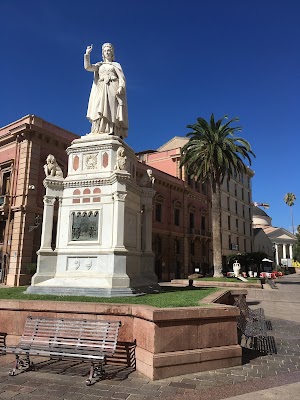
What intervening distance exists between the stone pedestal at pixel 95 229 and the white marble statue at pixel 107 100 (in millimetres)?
625

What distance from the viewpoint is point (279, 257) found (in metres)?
Answer: 93.0

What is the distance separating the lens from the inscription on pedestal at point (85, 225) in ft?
29.6

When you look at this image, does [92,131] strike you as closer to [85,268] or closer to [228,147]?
[85,268]

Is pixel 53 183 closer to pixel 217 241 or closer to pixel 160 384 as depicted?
pixel 160 384

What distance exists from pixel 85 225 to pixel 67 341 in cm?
387

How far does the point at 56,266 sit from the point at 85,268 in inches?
38.4

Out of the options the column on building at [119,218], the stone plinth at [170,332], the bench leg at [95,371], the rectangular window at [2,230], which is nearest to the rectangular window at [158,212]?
the rectangular window at [2,230]

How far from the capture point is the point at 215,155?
29422 mm

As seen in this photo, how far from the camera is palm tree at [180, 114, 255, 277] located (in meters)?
28.7

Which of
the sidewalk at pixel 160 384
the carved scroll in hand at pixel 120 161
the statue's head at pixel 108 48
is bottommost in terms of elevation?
the sidewalk at pixel 160 384

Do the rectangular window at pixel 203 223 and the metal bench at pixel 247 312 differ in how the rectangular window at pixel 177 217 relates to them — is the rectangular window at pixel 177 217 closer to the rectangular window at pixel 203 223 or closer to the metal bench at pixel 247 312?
the rectangular window at pixel 203 223

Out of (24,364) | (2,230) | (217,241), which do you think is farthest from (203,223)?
(24,364)


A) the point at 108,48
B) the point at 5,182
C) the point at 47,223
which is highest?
the point at 108,48

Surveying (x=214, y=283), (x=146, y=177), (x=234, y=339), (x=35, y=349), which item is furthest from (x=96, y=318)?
(x=214, y=283)
